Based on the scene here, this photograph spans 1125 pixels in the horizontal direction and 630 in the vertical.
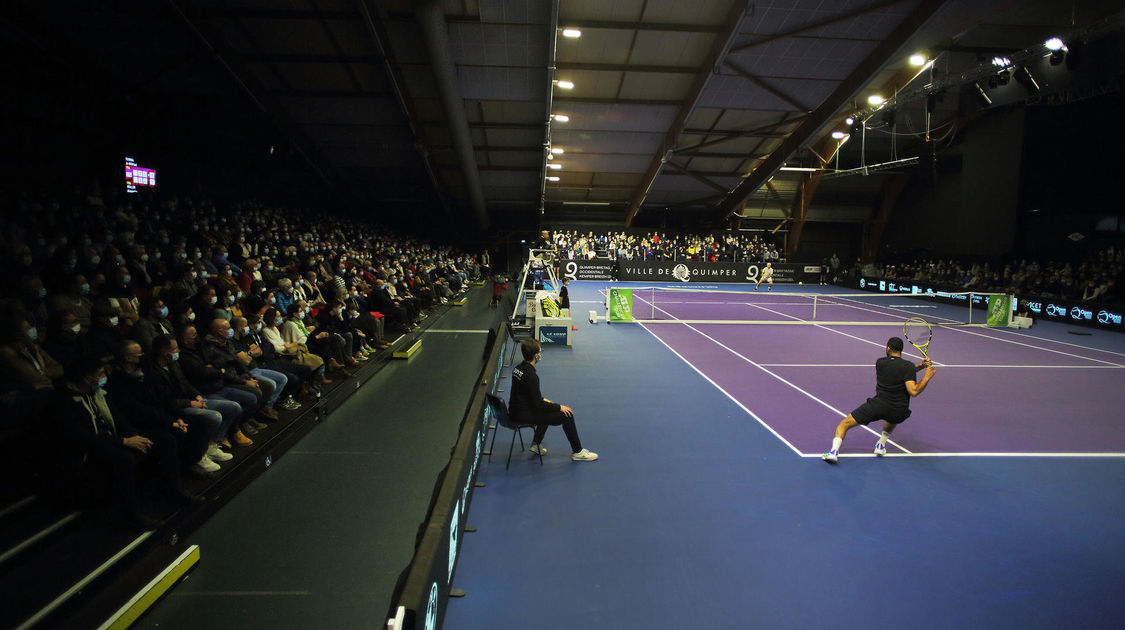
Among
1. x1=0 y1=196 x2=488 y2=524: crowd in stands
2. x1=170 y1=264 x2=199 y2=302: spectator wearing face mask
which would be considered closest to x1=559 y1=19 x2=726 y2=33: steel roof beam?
x1=0 y1=196 x2=488 y2=524: crowd in stands

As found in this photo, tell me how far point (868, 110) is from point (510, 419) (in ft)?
84.4

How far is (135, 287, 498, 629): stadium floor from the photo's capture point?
4.39m

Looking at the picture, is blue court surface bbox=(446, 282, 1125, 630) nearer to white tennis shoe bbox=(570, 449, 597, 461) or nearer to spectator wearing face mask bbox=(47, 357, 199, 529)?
white tennis shoe bbox=(570, 449, 597, 461)

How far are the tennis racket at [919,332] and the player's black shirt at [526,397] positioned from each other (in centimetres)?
487

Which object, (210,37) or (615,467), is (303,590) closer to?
(615,467)

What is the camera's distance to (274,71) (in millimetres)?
21016

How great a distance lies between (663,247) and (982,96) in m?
20.3

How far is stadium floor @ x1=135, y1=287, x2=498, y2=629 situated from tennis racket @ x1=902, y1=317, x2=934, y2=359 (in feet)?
21.0

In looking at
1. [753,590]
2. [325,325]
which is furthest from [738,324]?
[753,590]

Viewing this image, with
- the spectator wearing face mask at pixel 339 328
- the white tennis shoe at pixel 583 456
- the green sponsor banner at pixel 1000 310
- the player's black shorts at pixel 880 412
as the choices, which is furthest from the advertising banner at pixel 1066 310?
the spectator wearing face mask at pixel 339 328

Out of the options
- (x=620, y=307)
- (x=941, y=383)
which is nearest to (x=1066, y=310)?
(x=941, y=383)

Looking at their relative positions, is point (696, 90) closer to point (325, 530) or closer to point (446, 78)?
point (446, 78)

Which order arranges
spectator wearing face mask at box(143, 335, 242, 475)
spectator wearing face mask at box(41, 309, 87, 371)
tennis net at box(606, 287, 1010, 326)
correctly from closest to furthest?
1. spectator wearing face mask at box(143, 335, 242, 475)
2. spectator wearing face mask at box(41, 309, 87, 371)
3. tennis net at box(606, 287, 1010, 326)

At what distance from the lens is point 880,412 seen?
7.33 m
